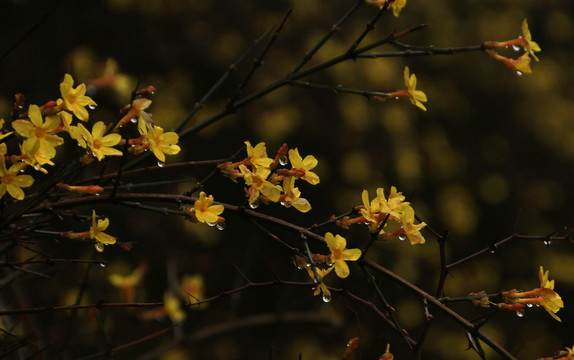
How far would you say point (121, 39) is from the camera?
3.84 metres

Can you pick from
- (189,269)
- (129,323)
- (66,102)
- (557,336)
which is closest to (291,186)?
(66,102)

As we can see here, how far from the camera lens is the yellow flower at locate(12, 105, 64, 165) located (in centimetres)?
97

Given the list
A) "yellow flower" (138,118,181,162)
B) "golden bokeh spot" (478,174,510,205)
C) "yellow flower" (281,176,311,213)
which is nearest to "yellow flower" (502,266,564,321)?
"yellow flower" (281,176,311,213)

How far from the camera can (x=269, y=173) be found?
42.8 inches

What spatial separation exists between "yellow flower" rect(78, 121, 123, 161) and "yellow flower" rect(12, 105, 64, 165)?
64 mm

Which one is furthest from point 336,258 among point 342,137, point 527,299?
point 342,137

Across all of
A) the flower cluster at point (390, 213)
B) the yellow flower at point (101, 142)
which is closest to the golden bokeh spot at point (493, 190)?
the flower cluster at point (390, 213)

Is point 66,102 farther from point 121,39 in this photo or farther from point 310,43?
point 310,43

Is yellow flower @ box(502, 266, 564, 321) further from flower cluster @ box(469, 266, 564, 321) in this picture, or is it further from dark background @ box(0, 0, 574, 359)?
dark background @ box(0, 0, 574, 359)

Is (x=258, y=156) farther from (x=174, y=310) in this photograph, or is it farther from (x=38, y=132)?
(x=174, y=310)

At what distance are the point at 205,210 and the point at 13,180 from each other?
1.05 ft

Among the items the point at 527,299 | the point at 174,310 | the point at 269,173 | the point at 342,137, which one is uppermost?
the point at 269,173

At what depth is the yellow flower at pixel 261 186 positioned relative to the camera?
42.4 inches

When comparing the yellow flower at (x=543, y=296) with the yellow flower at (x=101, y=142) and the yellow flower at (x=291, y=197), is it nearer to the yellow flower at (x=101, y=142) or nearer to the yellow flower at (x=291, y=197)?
the yellow flower at (x=291, y=197)
